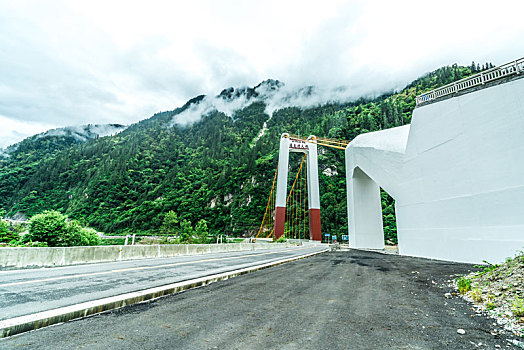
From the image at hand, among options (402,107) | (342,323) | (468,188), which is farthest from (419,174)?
(402,107)

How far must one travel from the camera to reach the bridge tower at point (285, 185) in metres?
52.2

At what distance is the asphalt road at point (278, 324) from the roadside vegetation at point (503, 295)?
0.27 m

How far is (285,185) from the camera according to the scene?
2058 inches

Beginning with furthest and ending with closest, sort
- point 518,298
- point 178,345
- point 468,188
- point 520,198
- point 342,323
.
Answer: point 468,188
point 520,198
point 518,298
point 342,323
point 178,345

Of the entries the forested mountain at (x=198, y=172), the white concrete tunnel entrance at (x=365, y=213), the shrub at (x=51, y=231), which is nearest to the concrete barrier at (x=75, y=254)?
the shrub at (x=51, y=231)

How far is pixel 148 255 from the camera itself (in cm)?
1377

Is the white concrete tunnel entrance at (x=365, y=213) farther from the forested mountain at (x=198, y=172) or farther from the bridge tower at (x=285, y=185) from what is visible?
the forested mountain at (x=198, y=172)

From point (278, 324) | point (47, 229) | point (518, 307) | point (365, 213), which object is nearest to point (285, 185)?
point (365, 213)

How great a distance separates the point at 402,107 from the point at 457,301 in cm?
10929

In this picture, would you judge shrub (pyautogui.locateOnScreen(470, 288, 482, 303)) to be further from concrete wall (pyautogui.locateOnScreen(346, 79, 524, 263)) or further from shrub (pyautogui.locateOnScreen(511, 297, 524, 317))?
concrete wall (pyautogui.locateOnScreen(346, 79, 524, 263))

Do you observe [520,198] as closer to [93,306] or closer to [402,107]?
[93,306]

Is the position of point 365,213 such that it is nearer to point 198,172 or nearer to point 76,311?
point 76,311

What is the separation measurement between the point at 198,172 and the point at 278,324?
12841cm

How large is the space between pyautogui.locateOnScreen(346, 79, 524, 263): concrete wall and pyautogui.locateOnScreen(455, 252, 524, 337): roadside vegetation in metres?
6.92
